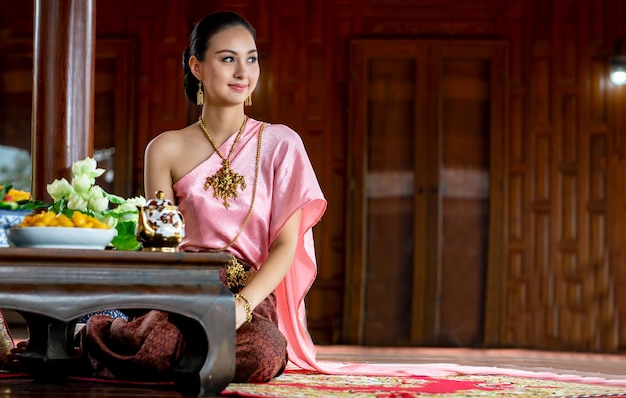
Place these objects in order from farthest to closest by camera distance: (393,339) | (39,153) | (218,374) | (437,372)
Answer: (393,339)
(39,153)
(437,372)
(218,374)

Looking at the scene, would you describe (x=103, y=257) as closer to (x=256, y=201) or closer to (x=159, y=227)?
(x=159, y=227)

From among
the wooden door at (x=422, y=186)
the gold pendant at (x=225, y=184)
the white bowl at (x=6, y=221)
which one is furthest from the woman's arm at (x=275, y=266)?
the wooden door at (x=422, y=186)

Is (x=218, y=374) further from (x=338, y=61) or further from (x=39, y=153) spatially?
(x=338, y=61)

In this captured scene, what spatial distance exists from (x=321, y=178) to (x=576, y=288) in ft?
6.22

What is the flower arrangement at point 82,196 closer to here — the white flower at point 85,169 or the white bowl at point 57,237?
the white flower at point 85,169

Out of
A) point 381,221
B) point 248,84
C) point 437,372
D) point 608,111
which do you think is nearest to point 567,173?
point 608,111

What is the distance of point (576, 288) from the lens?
23.4 ft

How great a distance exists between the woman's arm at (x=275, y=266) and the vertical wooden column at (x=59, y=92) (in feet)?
Result: 3.72

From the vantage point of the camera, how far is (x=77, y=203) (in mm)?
2725

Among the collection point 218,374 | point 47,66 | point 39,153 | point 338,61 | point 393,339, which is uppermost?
point 338,61

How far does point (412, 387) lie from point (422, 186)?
430 cm

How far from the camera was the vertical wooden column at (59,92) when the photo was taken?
3783mm

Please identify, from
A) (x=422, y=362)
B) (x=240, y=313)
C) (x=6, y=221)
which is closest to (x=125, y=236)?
(x=6, y=221)

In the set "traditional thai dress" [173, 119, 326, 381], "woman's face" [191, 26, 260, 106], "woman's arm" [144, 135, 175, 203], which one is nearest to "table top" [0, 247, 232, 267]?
"traditional thai dress" [173, 119, 326, 381]
